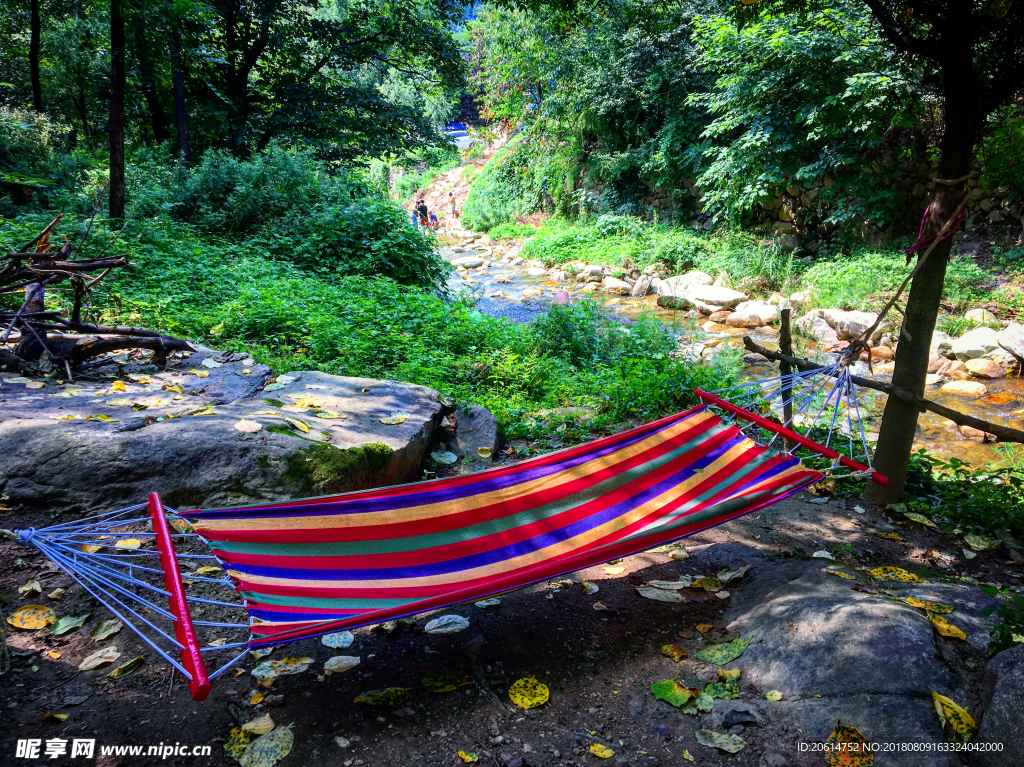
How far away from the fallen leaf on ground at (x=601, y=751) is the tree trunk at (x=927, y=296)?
6.84 ft

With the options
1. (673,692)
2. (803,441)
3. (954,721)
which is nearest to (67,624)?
(673,692)

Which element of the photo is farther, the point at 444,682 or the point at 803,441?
the point at 803,441

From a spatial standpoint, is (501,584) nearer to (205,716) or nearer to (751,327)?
(205,716)

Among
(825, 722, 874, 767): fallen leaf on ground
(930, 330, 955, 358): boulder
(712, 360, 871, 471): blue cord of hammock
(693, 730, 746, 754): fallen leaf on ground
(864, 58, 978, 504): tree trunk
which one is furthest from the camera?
(930, 330, 955, 358): boulder

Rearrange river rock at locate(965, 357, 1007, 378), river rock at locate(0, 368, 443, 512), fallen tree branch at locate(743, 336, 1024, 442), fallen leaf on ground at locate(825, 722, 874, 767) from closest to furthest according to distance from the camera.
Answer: fallen leaf on ground at locate(825, 722, 874, 767), river rock at locate(0, 368, 443, 512), fallen tree branch at locate(743, 336, 1024, 442), river rock at locate(965, 357, 1007, 378)

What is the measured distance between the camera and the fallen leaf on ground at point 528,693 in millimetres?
1583

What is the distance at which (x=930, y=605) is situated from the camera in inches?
67.6

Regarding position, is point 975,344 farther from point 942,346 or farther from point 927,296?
point 927,296

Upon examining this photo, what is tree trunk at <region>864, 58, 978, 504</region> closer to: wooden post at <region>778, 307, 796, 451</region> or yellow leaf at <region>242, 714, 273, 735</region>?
wooden post at <region>778, 307, 796, 451</region>

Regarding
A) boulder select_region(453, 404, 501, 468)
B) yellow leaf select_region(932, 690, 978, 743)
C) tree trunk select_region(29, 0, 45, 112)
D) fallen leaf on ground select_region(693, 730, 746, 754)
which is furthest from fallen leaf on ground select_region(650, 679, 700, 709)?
tree trunk select_region(29, 0, 45, 112)

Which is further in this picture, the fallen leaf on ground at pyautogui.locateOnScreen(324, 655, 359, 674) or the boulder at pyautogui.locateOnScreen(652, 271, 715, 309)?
the boulder at pyautogui.locateOnScreen(652, 271, 715, 309)

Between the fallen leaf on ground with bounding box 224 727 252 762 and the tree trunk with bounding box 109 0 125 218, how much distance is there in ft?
17.7

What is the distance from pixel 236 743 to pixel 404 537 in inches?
27.2

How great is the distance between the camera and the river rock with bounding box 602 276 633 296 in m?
9.83
